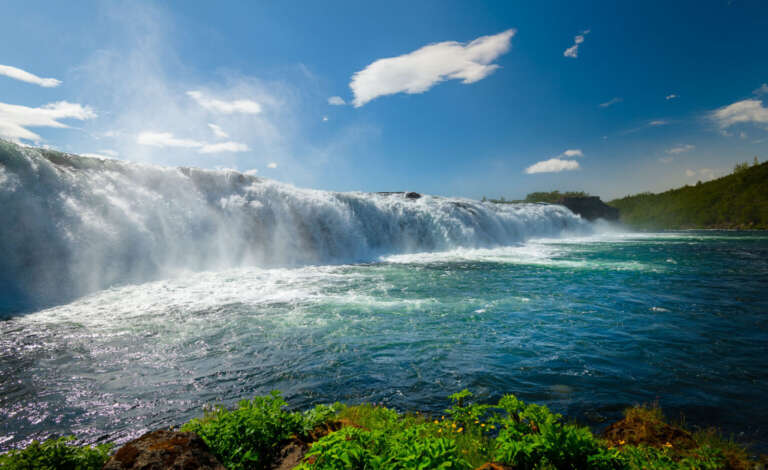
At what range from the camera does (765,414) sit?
190 inches

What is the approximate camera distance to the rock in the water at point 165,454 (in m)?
2.67

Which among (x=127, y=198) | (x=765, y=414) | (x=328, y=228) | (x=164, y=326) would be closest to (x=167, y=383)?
(x=164, y=326)

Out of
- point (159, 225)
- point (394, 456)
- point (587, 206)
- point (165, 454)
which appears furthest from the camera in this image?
point (587, 206)

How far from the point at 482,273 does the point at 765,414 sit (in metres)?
12.8

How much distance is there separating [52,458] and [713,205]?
11052 cm

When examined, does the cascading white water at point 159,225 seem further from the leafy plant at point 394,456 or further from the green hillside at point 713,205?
the green hillside at point 713,205

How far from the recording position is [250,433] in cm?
330

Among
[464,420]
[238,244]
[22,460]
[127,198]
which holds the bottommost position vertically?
[464,420]

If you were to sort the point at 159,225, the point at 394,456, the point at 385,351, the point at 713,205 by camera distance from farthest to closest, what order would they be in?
the point at 713,205 → the point at 159,225 → the point at 385,351 → the point at 394,456

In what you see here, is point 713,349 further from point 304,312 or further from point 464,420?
point 304,312

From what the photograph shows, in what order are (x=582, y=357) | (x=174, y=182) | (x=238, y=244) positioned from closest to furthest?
(x=582, y=357), (x=174, y=182), (x=238, y=244)

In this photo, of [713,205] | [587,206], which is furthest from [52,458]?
[713,205]

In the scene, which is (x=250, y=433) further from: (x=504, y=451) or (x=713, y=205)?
(x=713, y=205)

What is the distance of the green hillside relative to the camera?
6866cm
